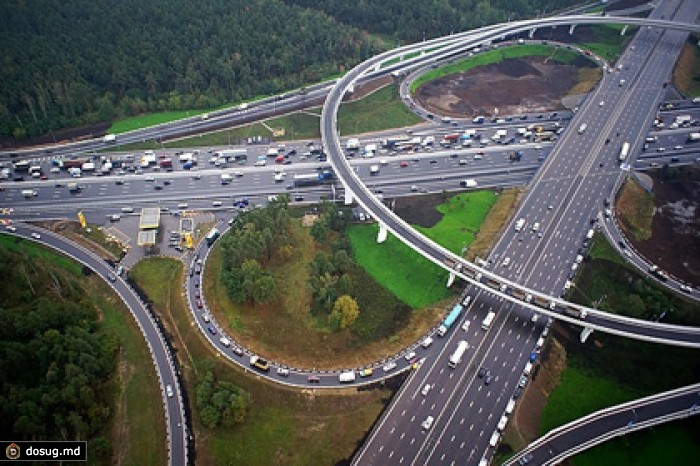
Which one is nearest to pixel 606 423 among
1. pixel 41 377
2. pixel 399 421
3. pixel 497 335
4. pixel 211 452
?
pixel 497 335

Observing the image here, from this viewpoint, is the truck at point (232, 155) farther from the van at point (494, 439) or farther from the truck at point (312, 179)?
the van at point (494, 439)

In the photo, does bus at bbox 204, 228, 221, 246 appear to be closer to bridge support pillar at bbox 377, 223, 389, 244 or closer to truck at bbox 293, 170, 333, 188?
truck at bbox 293, 170, 333, 188

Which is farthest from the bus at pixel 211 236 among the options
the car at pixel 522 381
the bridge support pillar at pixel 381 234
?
the car at pixel 522 381

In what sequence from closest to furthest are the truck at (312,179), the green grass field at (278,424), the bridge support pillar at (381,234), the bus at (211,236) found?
the green grass field at (278,424) < the bridge support pillar at (381,234) < the bus at (211,236) < the truck at (312,179)

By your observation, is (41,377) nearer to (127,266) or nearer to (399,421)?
(127,266)

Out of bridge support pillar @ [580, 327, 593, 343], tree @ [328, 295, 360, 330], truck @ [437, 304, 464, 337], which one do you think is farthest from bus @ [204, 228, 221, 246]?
bridge support pillar @ [580, 327, 593, 343]

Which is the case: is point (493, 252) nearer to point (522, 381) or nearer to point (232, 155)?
point (522, 381)
